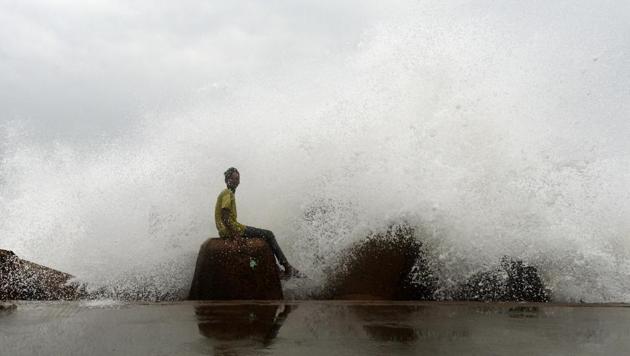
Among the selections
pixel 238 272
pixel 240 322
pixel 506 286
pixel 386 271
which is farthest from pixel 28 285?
pixel 506 286

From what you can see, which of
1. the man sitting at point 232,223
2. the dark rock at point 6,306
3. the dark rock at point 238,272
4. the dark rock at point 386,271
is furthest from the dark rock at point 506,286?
the dark rock at point 6,306

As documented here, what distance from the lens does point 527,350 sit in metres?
3.26

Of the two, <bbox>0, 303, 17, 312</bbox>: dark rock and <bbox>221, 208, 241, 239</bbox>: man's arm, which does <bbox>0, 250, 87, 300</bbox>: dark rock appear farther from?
<bbox>221, 208, 241, 239</bbox>: man's arm

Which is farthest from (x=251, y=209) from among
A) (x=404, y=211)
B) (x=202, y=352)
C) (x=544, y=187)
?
(x=202, y=352)

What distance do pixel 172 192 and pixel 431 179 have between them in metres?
4.70

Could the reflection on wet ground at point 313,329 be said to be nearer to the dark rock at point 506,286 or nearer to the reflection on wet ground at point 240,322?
the reflection on wet ground at point 240,322

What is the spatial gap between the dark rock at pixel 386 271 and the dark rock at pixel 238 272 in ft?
4.05

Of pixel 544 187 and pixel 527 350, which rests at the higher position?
pixel 544 187

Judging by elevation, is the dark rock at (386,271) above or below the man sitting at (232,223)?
below

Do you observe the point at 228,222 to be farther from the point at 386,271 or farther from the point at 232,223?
the point at 386,271

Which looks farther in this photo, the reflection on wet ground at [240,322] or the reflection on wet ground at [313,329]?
the reflection on wet ground at [240,322]

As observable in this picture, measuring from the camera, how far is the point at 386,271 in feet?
25.2

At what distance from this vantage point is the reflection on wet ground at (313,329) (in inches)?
130

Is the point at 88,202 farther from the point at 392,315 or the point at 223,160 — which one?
the point at 392,315
